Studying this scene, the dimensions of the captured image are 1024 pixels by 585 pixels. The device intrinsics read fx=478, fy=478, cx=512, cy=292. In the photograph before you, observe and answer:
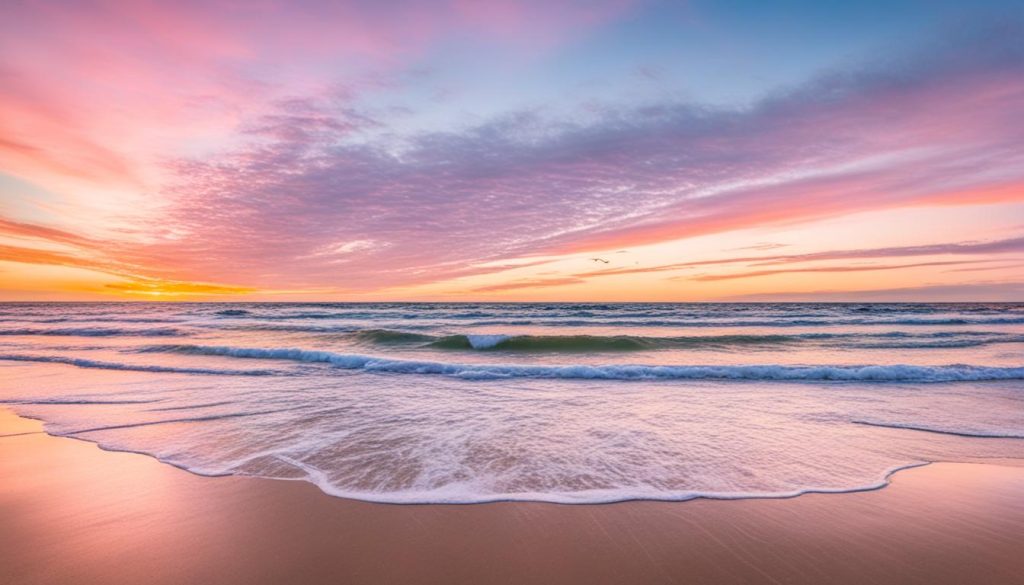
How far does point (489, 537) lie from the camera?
12.1 feet

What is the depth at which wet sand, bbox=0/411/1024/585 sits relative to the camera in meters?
3.17

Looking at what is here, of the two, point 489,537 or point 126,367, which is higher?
point 126,367

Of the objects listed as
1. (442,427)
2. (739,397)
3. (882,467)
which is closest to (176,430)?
(442,427)

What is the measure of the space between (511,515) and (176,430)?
5.48 meters

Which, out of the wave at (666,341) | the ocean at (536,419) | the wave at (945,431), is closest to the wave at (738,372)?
the ocean at (536,419)

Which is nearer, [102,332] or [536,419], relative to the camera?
[536,419]

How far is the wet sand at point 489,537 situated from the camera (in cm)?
317

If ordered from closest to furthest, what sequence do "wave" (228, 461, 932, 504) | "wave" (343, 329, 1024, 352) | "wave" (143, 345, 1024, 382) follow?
"wave" (228, 461, 932, 504) < "wave" (143, 345, 1024, 382) < "wave" (343, 329, 1024, 352)

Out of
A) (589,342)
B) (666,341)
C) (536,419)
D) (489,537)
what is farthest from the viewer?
(666,341)

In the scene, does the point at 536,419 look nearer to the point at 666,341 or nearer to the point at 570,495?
the point at 570,495

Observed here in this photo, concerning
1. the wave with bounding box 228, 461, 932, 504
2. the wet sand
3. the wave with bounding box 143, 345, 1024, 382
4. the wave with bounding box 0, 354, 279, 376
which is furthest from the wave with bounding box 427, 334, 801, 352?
the wet sand

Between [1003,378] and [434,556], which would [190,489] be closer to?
[434,556]

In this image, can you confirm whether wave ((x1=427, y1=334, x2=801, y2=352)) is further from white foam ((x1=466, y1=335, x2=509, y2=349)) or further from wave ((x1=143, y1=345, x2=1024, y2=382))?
wave ((x1=143, y1=345, x2=1024, y2=382))

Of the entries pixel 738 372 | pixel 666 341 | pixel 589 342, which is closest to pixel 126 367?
→ pixel 589 342
